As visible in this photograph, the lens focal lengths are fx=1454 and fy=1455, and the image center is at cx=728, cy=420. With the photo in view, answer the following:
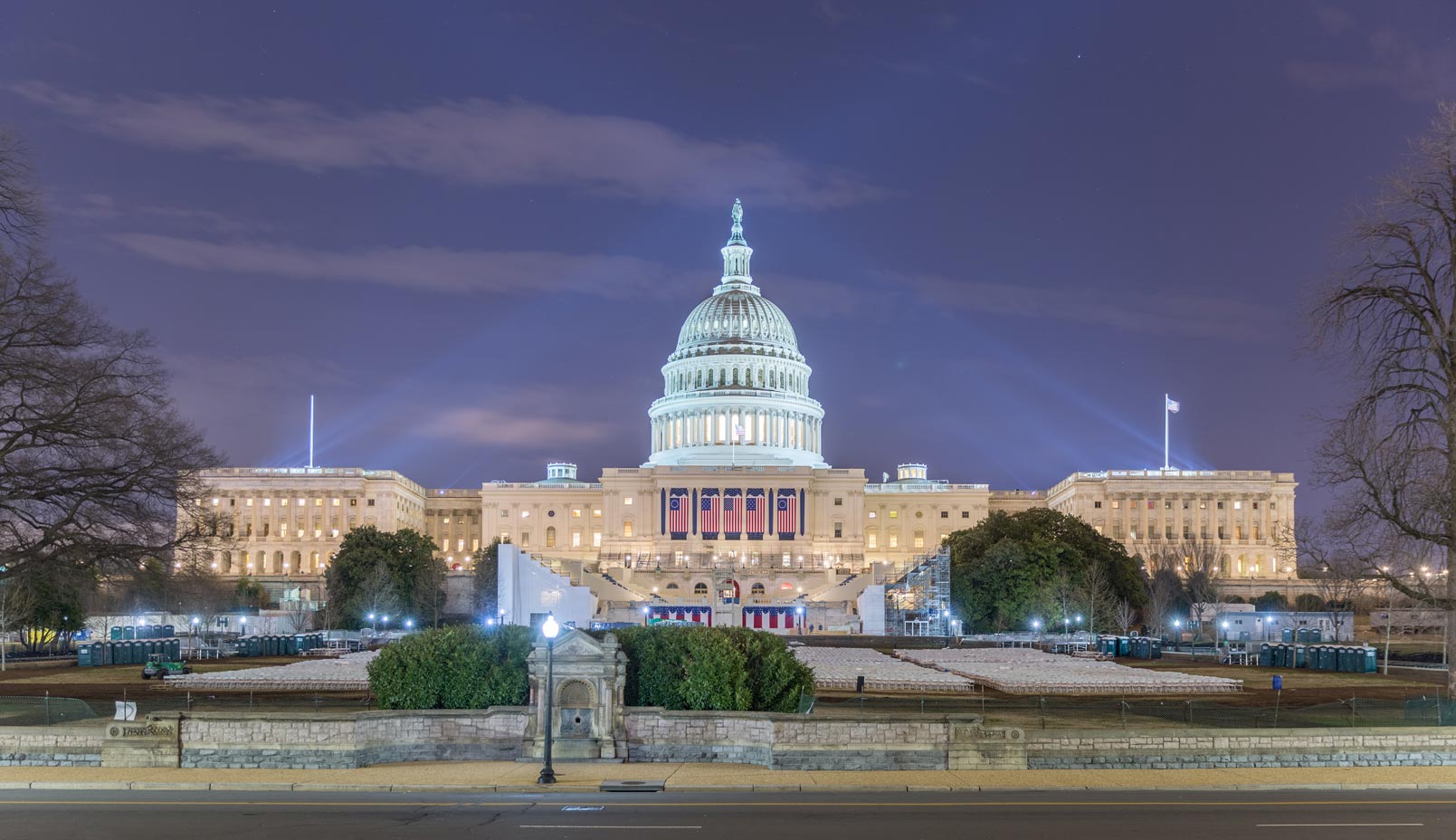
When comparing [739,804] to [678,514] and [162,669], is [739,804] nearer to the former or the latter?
[162,669]

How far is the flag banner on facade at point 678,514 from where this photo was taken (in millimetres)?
168125

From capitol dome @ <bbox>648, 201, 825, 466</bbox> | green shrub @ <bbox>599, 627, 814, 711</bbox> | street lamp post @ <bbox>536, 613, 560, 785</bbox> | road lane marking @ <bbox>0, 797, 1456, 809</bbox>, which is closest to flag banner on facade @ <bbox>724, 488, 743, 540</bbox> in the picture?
capitol dome @ <bbox>648, 201, 825, 466</bbox>

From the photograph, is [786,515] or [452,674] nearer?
[452,674]

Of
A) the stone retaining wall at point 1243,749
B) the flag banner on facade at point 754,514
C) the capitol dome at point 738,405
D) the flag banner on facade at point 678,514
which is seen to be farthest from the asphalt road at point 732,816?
the capitol dome at point 738,405

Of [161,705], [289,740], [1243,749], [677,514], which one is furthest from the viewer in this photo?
[677,514]

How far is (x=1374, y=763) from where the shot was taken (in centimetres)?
3136

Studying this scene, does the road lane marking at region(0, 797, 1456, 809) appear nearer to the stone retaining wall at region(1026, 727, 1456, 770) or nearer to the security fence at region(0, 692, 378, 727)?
the stone retaining wall at region(1026, 727, 1456, 770)

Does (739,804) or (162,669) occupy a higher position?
(739,804)

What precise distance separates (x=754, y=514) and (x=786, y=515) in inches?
149

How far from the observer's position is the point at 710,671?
1282 inches

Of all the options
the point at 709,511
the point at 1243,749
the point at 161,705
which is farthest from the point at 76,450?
the point at 709,511

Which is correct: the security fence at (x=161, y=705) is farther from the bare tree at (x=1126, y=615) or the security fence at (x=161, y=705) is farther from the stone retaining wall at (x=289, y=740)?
the bare tree at (x=1126, y=615)

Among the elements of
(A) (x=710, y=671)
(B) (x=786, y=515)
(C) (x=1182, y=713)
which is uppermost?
(B) (x=786, y=515)

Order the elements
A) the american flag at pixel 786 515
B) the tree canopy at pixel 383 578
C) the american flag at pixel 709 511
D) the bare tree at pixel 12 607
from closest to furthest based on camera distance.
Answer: the bare tree at pixel 12 607 < the tree canopy at pixel 383 578 < the american flag at pixel 709 511 < the american flag at pixel 786 515
